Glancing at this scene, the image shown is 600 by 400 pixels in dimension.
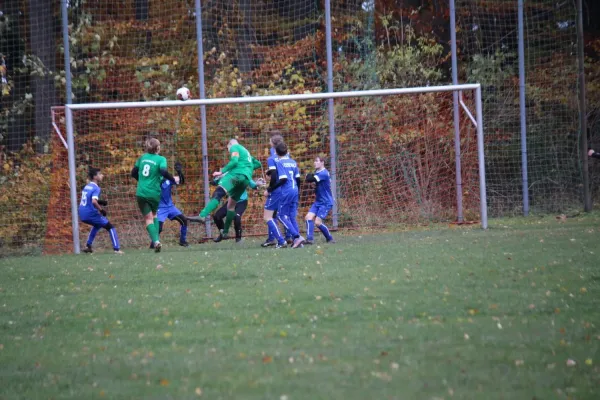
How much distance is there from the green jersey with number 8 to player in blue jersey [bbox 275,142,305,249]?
6.43 ft

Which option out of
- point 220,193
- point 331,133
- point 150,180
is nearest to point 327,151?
point 331,133

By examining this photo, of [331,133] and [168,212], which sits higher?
[331,133]

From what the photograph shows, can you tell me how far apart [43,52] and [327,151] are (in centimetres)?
772

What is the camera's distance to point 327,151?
17.4 meters

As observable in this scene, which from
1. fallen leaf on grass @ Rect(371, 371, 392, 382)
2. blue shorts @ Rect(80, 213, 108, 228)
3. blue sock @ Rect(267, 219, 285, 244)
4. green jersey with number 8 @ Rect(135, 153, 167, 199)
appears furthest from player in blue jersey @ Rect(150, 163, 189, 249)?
fallen leaf on grass @ Rect(371, 371, 392, 382)

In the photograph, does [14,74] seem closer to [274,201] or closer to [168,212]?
[168,212]

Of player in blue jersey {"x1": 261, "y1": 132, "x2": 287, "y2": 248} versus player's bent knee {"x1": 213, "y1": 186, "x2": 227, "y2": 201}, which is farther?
player's bent knee {"x1": 213, "y1": 186, "x2": 227, "y2": 201}

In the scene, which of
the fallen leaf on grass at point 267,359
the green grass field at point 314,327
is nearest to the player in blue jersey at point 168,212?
the green grass field at point 314,327

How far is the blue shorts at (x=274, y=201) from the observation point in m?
13.9

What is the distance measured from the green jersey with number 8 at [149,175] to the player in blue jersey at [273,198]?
1.81m

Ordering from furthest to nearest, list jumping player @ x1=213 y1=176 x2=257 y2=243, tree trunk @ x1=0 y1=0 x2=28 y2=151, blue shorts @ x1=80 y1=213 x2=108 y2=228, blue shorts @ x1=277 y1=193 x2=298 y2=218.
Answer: tree trunk @ x1=0 y1=0 x2=28 y2=151, jumping player @ x1=213 y1=176 x2=257 y2=243, blue shorts @ x1=80 y1=213 x2=108 y2=228, blue shorts @ x1=277 y1=193 x2=298 y2=218

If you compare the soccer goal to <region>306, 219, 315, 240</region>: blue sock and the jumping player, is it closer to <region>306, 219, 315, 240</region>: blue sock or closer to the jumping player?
the jumping player

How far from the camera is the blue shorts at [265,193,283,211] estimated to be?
45.7 ft

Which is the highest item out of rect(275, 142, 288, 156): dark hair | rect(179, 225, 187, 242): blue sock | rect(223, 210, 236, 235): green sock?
rect(275, 142, 288, 156): dark hair
